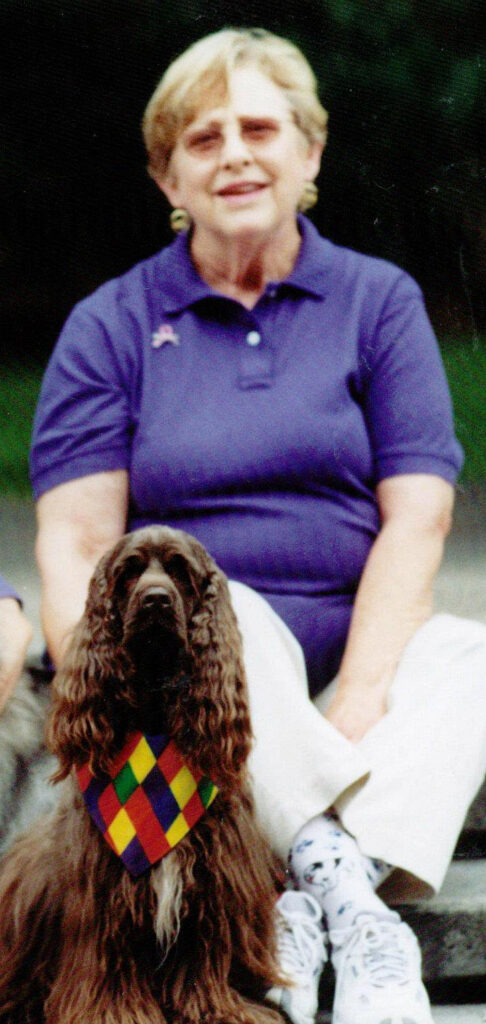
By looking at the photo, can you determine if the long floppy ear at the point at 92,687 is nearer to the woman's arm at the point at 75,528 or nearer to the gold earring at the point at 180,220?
the woman's arm at the point at 75,528

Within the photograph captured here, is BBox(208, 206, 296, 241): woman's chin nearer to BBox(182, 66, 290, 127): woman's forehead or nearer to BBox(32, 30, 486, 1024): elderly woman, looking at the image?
BBox(32, 30, 486, 1024): elderly woman

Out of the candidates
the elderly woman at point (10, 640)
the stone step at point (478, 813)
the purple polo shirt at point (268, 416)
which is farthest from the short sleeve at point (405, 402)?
the elderly woman at point (10, 640)

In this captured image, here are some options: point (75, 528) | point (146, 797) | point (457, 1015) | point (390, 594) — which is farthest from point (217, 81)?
point (457, 1015)

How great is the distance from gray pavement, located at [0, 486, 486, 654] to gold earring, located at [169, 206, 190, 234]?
2.85 feet

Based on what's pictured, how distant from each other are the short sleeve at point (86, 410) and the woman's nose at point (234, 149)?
1.15 feet

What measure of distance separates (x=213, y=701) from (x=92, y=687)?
159mm

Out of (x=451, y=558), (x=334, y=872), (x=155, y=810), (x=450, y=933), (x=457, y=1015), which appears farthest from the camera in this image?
(x=451, y=558)

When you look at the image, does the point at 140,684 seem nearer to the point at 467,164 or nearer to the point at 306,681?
the point at 306,681

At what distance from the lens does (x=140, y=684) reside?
172 centimetres

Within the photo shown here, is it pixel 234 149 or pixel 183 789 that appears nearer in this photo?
pixel 183 789

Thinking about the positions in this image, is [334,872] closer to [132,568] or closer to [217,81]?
[132,568]

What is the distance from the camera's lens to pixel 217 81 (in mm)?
2436

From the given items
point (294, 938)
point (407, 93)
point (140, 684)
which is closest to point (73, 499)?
point (140, 684)

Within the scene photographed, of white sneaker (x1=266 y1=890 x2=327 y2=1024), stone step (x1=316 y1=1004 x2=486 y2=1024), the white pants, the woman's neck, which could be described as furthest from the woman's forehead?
stone step (x1=316 y1=1004 x2=486 y2=1024)
